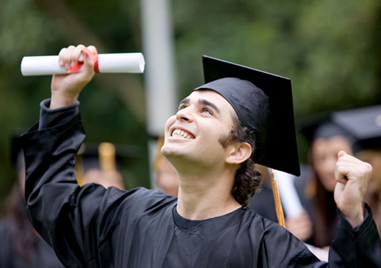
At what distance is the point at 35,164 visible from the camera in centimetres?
337

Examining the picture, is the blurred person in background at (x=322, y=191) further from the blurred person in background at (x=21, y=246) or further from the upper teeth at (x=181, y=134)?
the upper teeth at (x=181, y=134)

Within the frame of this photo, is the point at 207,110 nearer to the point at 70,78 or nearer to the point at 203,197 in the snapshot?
the point at 203,197

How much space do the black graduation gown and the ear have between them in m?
0.25

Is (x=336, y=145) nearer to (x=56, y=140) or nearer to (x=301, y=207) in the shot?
(x=301, y=207)

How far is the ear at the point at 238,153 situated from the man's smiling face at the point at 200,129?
0.05 m

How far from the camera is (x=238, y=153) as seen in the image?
320cm

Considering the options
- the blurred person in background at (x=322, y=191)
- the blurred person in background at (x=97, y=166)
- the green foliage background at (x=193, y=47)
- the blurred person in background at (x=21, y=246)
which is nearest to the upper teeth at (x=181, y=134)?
the blurred person in background at (x=322, y=191)

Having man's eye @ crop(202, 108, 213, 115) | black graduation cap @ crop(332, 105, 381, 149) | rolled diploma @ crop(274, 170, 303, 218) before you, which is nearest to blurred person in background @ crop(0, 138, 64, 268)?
rolled diploma @ crop(274, 170, 303, 218)

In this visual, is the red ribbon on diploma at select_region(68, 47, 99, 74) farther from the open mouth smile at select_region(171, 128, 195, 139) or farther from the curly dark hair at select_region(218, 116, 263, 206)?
the curly dark hair at select_region(218, 116, 263, 206)

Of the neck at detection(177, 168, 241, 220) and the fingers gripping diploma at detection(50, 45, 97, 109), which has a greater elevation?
the fingers gripping diploma at detection(50, 45, 97, 109)

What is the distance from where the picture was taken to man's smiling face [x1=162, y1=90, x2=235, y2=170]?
302cm

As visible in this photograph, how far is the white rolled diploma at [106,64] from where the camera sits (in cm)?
319

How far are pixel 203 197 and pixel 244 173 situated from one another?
0.88 ft

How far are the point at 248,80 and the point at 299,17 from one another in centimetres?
839
